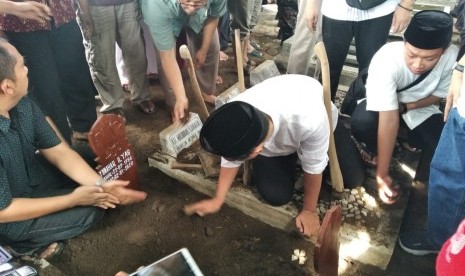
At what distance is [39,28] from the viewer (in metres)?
2.59

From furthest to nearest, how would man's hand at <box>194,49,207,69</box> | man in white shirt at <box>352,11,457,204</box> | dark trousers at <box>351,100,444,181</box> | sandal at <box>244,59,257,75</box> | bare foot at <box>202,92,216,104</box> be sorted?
sandal at <box>244,59,257,75</box> < bare foot at <box>202,92,216,104</box> < man's hand at <box>194,49,207,69</box> < dark trousers at <box>351,100,444,181</box> < man in white shirt at <box>352,11,457,204</box>

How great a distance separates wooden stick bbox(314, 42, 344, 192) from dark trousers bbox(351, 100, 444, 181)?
1.09 ft

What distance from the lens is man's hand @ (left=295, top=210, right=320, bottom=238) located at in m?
2.33

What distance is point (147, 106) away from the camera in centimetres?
380

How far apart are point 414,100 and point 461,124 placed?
877mm

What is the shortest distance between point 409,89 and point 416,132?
365 millimetres

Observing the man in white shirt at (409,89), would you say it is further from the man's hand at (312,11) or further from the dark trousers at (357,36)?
the man's hand at (312,11)

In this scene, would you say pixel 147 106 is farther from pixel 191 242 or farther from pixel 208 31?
pixel 191 242

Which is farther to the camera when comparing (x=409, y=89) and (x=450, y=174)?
(x=409, y=89)

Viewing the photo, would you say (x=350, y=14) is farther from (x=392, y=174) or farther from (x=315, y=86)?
(x=392, y=174)

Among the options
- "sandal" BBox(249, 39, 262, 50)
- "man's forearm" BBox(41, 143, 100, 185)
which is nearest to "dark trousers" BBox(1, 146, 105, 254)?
"man's forearm" BBox(41, 143, 100, 185)

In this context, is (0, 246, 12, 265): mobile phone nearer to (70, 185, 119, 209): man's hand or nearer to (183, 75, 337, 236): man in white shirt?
(70, 185, 119, 209): man's hand

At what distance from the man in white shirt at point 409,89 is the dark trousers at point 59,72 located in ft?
7.15

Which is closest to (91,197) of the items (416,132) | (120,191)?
(120,191)
